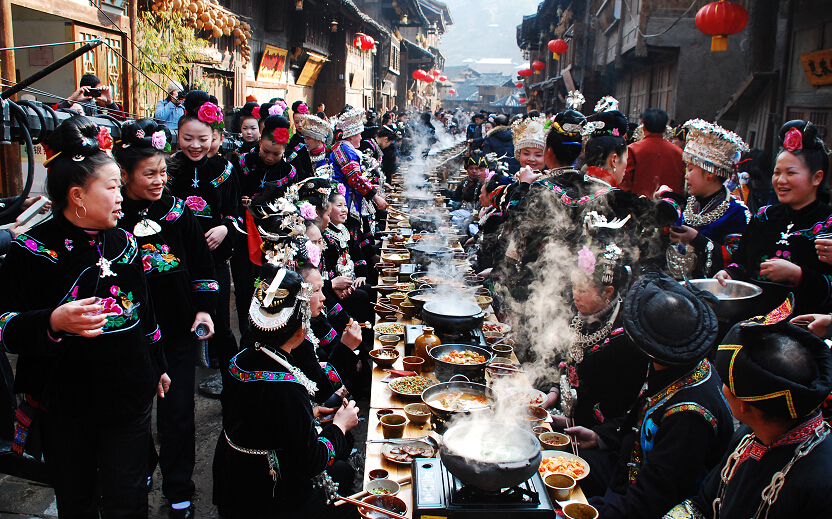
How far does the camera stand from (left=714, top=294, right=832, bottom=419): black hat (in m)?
1.89

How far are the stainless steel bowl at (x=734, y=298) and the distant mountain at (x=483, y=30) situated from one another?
5150 inches

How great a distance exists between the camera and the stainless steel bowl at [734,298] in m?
3.43

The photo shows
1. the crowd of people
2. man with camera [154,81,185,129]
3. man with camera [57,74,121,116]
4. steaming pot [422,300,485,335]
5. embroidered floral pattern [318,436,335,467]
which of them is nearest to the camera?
the crowd of people

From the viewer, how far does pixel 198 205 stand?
14.9 ft

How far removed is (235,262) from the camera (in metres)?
5.47

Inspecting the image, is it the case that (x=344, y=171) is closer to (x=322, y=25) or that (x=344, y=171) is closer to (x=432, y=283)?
(x=432, y=283)

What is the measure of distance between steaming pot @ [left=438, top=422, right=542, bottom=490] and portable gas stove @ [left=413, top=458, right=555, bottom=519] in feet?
0.25

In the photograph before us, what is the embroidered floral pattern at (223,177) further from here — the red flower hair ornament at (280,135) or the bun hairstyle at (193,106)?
the red flower hair ornament at (280,135)

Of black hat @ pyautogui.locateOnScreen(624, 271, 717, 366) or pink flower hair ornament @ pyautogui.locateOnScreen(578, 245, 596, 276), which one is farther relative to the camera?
pink flower hair ornament @ pyautogui.locateOnScreen(578, 245, 596, 276)

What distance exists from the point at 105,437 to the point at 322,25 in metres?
20.5

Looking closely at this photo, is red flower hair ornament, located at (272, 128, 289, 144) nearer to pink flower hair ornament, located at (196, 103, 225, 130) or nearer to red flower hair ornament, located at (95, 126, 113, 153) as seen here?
pink flower hair ornament, located at (196, 103, 225, 130)

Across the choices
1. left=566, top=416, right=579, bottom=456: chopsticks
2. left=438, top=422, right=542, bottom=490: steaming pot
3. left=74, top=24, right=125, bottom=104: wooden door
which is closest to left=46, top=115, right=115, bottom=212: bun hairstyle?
left=438, top=422, right=542, bottom=490: steaming pot

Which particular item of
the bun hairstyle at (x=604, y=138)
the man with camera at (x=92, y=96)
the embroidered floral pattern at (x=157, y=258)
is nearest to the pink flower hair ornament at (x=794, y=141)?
the bun hairstyle at (x=604, y=138)

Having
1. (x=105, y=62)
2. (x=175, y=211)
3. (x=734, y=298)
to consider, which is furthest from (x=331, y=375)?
(x=105, y=62)
